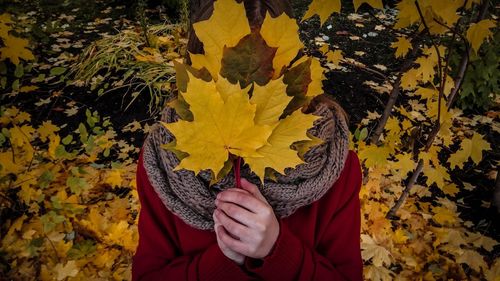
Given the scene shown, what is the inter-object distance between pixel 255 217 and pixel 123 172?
2373mm

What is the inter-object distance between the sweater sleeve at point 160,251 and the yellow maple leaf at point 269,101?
1.81 ft

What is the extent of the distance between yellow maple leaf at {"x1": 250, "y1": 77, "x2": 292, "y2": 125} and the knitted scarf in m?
0.35

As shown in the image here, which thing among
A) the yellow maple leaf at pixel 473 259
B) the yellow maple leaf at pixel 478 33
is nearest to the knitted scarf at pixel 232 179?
the yellow maple leaf at pixel 478 33

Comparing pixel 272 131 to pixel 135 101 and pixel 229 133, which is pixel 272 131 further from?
pixel 135 101

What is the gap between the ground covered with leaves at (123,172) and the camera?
7.30 feet

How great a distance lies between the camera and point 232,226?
0.74m

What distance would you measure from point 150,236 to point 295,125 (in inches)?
29.3

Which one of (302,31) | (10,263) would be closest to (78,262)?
(10,263)

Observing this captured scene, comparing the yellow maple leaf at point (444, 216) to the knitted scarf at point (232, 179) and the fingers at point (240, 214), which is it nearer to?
the knitted scarf at point (232, 179)

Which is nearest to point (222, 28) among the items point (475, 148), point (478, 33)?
point (478, 33)

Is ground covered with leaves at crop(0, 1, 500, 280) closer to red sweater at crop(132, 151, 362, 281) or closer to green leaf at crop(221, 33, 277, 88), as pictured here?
red sweater at crop(132, 151, 362, 281)

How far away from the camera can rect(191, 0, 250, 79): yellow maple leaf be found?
606 millimetres

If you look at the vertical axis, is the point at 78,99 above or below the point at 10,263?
above

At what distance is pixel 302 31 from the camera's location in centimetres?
503
